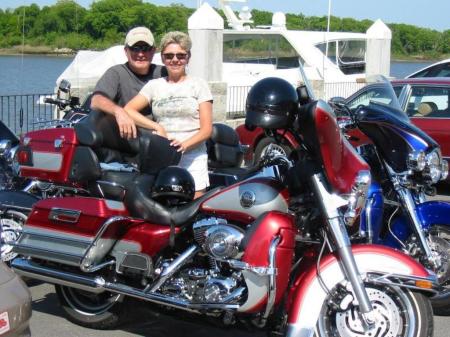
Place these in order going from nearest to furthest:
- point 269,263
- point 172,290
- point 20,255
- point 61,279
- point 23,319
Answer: point 23,319, point 269,263, point 172,290, point 61,279, point 20,255

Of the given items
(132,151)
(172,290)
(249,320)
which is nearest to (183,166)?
A: (132,151)

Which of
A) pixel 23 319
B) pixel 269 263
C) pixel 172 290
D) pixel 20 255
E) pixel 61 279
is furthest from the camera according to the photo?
pixel 20 255

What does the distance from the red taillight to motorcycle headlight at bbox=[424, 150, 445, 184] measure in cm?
269

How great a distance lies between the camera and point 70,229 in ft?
16.8

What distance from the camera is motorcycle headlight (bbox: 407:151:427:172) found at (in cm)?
522

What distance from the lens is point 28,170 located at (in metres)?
5.54

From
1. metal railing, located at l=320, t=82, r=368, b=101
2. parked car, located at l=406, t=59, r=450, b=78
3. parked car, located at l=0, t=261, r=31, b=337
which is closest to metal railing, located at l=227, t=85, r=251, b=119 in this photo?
metal railing, located at l=320, t=82, r=368, b=101

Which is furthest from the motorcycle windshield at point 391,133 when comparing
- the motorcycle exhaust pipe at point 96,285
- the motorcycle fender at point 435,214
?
the motorcycle exhaust pipe at point 96,285

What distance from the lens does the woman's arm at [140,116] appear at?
5.23 meters

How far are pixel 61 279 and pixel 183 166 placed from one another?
109 cm

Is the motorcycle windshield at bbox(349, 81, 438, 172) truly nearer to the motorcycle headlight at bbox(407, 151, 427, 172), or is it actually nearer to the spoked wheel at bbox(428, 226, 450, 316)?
the motorcycle headlight at bbox(407, 151, 427, 172)

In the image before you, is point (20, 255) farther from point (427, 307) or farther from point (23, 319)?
Result: point (427, 307)

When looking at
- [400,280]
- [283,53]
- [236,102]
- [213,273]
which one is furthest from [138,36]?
[283,53]

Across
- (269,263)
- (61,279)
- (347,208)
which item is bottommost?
(61,279)
